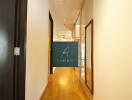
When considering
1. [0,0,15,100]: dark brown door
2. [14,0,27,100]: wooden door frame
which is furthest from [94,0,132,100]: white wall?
[0,0,15,100]: dark brown door

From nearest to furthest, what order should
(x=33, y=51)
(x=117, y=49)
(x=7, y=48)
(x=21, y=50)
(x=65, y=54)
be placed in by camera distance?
(x=117, y=49)
(x=7, y=48)
(x=21, y=50)
(x=33, y=51)
(x=65, y=54)

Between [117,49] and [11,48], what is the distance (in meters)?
1.26

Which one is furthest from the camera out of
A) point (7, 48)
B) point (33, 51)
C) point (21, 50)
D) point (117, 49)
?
point (33, 51)

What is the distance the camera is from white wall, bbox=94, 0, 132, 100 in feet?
5.13

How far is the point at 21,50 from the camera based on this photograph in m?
2.13

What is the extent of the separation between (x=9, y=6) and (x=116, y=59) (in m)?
1.44

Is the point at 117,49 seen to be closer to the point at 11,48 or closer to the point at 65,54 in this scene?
the point at 11,48

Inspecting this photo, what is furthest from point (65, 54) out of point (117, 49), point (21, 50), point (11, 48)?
point (117, 49)

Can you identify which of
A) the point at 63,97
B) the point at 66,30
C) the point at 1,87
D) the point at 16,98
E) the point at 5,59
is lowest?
the point at 63,97

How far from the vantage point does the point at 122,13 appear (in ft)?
5.61

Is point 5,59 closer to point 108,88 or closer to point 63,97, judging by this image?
point 108,88

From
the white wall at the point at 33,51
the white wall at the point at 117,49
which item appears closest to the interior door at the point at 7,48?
the white wall at the point at 33,51

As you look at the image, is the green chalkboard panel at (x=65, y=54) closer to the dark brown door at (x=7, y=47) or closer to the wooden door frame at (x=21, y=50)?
the wooden door frame at (x=21, y=50)

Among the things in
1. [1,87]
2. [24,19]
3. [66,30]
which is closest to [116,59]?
[24,19]
